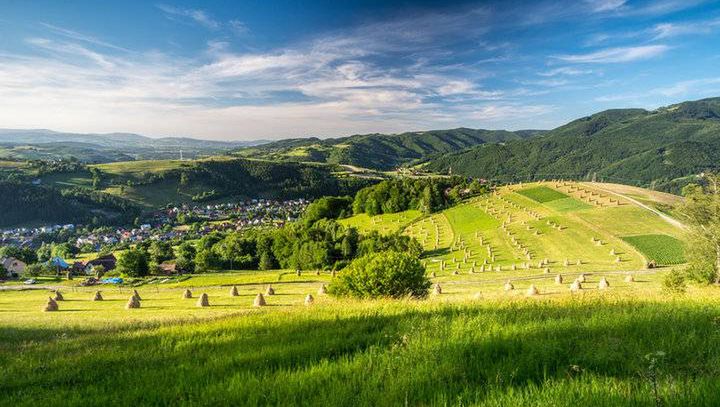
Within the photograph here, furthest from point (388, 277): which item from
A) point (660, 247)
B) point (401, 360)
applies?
point (660, 247)

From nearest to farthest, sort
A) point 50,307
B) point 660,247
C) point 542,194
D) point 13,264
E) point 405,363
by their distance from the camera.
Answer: point 405,363 → point 50,307 → point 660,247 → point 542,194 → point 13,264

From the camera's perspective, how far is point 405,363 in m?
4.58

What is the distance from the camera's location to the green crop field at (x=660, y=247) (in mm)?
47969

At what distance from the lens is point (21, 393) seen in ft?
15.5

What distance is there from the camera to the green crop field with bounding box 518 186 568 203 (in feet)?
295

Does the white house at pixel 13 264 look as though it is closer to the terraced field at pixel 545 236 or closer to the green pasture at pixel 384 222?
the green pasture at pixel 384 222

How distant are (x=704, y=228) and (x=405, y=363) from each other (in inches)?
1630

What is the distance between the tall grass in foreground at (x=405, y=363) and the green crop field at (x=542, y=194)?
297 feet

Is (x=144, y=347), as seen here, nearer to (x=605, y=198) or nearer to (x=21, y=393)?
(x=21, y=393)

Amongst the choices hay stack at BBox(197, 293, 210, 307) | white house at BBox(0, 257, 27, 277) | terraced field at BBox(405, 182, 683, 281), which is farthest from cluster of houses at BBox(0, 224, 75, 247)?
hay stack at BBox(197, 293, 210, 307)

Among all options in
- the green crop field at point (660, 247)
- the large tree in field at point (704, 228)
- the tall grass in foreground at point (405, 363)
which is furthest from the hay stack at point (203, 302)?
the green crop field at point (660, 247)

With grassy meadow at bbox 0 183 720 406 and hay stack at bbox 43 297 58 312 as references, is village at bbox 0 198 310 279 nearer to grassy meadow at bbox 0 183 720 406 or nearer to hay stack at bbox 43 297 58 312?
hay stack at bbox 43 297 58 312

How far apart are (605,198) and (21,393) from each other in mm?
90782

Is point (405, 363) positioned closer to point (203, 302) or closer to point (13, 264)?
point (203, 302)
